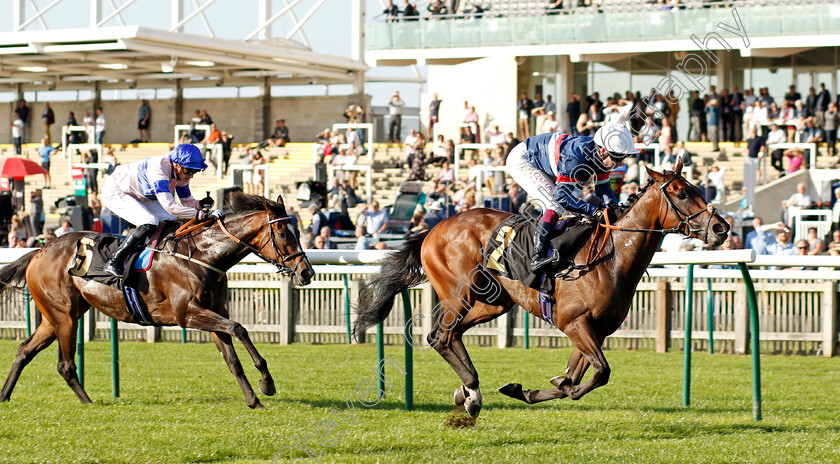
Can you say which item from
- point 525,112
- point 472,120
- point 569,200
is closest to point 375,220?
point 472,120

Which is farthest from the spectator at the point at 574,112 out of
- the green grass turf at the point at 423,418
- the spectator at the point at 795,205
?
the green grass turf at the point at 423,418

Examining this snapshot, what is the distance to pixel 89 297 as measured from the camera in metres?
7.23

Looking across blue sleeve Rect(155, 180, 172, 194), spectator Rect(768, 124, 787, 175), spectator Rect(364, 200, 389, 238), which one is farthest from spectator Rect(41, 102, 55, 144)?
blue sleeve Rect(155, 180, 172, 194)

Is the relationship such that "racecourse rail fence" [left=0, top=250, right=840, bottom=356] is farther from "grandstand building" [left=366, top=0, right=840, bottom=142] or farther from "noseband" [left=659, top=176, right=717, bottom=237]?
"grandstand building" [left=366, top=0, right=840, bottom=142]

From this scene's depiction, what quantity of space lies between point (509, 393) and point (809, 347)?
5757 mm

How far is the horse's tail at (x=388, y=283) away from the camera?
6750 mm

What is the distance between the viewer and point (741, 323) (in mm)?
10742

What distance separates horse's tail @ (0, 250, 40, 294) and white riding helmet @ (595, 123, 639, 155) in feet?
13.3

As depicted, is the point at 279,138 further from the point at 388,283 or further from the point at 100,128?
the point at 388,283

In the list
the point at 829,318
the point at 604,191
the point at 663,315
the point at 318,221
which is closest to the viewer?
the point at 604,191

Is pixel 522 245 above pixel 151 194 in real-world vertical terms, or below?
below

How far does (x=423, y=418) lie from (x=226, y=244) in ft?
5.50

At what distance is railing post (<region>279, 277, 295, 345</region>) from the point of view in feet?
38.7

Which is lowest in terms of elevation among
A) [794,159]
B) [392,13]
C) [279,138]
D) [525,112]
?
[794,159]
